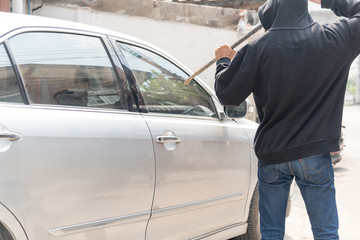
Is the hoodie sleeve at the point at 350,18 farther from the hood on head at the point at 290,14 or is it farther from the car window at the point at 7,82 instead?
the car window at the point at 7,82

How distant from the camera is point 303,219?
5.46 metres

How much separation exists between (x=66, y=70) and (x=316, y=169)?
4.92 ft

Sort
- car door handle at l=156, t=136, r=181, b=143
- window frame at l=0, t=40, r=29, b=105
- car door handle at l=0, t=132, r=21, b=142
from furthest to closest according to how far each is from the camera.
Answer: car door handle at l=156, t=136, r=181, b=143, window frame at l=0, t=40, r=29, b=105, car door handle at l=0, t=132, r=21, b=142

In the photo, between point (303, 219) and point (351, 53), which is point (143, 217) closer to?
→ point (351, 53)

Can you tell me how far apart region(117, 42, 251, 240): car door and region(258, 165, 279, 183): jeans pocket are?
555mm

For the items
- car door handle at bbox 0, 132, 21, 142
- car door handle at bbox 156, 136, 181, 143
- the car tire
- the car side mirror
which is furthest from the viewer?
the car tire

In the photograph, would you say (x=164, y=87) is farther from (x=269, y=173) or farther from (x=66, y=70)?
(x=269, y=173)

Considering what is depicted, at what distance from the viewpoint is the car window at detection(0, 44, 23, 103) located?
93.4 inches

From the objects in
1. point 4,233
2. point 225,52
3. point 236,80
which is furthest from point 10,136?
point 225,52

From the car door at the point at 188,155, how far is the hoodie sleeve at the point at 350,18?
118 cm

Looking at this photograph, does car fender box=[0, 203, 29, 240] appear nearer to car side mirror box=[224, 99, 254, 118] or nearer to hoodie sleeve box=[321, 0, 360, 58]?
car side mirror box=[224, 99, 254, 118]

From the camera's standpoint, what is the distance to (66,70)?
109 inches

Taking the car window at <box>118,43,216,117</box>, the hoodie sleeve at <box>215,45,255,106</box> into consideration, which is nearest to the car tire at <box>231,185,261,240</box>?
the car window at <box>118,43,216,117</box>

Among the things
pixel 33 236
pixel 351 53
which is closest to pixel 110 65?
pixel 33 236
